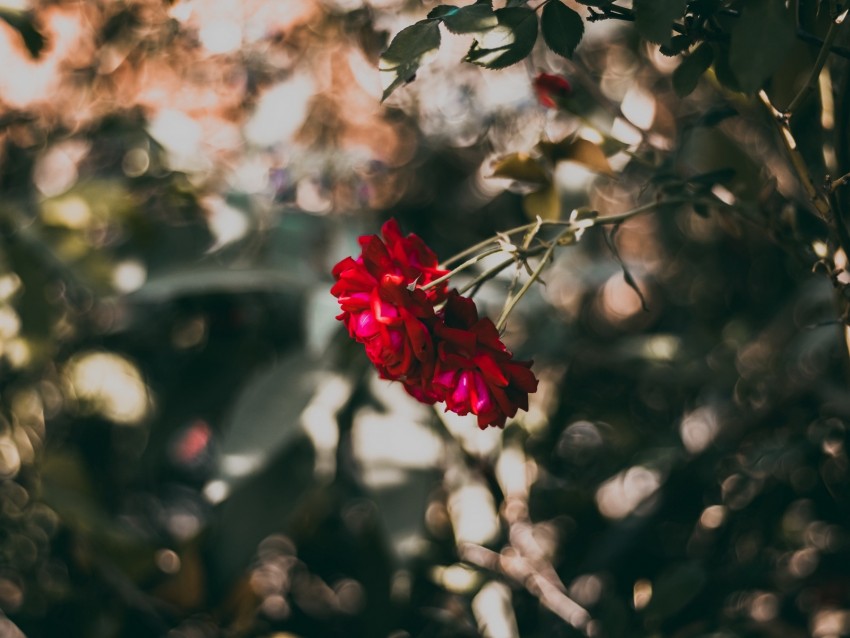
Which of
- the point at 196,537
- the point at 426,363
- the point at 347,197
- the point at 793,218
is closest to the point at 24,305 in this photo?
the point at 196,537

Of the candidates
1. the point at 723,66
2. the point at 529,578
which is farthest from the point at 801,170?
the point at 529,578

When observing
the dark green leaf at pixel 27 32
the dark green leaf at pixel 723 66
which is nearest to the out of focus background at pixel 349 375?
the dark green leaf at pixel 27 32

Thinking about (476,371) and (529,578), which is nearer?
(476,371)

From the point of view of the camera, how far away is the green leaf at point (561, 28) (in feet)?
1.43

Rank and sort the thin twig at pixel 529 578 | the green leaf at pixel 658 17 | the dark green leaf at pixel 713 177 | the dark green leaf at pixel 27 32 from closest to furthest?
the green leaf at pixel 658 17 < the dark green leaf at pixel 713 177 < the dark green leaf at pixel 27 32 < the thin twig at pixel 529 578

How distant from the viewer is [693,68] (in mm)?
446

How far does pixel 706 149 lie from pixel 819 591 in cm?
52

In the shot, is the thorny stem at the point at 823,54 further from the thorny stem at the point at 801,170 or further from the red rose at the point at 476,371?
the red rose at the point at 476,371

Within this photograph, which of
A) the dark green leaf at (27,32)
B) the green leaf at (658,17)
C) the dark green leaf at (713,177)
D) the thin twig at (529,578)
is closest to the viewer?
the green leaf at (658,17)

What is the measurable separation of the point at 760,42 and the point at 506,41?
121 millimetres

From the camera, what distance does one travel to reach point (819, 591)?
38.0 inches

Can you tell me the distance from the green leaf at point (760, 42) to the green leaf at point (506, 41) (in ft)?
0.34

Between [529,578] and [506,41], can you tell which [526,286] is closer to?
[506,41]

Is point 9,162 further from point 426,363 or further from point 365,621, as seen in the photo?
point 426,363
